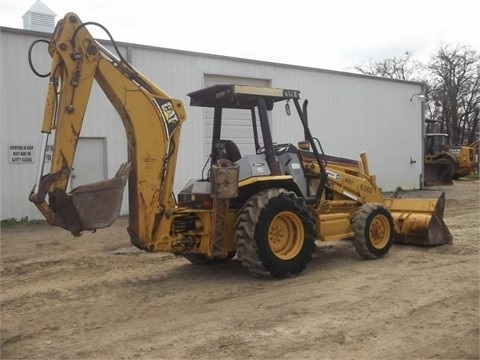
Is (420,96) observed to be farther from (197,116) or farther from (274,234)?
(274,234)

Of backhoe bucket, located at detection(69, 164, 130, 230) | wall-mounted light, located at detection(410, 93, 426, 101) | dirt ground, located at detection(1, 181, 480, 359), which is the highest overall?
wall-mounted light, located at detection(410, 93, 426, 101)

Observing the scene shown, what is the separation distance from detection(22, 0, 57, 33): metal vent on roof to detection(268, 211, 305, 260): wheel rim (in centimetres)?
1089

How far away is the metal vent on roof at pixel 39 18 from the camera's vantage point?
14.6 metres

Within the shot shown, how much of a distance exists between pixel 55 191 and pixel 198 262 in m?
2.81

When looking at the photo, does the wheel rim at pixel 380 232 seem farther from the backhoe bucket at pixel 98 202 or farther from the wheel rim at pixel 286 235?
the backhoe bucket at pixel 98 202

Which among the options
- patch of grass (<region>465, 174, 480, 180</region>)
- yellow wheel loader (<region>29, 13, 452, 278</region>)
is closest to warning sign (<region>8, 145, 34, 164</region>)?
yellow wheel loader (<region>29, 13, 452, 278</region>)

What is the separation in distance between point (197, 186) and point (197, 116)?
9175mm

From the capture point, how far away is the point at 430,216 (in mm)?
8859

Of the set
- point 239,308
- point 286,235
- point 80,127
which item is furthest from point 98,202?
point 286,235

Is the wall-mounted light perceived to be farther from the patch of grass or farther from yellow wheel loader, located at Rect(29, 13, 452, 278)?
yellow wheel loader, located at Rect(29, 13, 452, 278)

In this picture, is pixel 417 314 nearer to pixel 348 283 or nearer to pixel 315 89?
pixel 348 283

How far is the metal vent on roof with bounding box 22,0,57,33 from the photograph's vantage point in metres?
14.6

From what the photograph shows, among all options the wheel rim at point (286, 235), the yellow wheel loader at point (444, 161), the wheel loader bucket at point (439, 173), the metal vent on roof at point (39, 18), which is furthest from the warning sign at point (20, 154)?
the wheel loader bucket at point (439, 173)

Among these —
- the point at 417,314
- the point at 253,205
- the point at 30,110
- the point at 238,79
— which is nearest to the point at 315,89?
the point at 238,79
